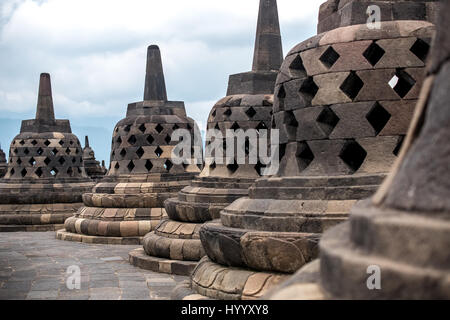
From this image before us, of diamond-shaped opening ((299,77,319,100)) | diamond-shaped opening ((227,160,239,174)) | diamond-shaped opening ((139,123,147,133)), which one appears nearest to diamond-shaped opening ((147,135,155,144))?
diamond-shaped opening ((139,123,147,133))

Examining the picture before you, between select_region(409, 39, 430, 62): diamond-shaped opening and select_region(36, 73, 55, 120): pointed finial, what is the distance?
12441mm

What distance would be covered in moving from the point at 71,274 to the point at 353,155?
15.6 ft

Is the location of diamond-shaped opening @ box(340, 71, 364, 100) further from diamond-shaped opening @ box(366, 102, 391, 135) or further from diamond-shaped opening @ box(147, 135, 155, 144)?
diamond-shaped opening @ box(147, 135, 155, 144)

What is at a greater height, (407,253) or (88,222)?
(407,253)

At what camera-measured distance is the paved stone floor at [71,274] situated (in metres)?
6.61

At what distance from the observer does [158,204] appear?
11914mm

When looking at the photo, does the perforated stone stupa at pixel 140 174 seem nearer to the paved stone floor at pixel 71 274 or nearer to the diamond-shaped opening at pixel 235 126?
the paved stone floor at pixel 71 274

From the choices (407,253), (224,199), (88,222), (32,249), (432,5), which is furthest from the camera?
(88,222)

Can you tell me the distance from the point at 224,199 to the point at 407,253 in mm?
6726

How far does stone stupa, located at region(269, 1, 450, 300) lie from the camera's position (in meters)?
1.67

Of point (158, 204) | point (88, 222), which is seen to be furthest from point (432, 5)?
point (88, 222)

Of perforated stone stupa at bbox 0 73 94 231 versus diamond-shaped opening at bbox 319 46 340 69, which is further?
perforated stone stupa at bbox 0 73 94 231
